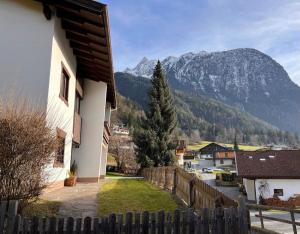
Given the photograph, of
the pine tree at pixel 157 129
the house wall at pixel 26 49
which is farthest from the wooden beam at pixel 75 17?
the pine tree at pixel 157 129

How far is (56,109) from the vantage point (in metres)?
12.5

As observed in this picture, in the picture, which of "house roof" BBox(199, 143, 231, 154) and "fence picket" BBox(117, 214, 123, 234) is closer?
"fence picket" BBox(117, 214, 123, 234)

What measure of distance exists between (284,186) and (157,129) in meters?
16.0

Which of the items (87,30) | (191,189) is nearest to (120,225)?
(191,189)

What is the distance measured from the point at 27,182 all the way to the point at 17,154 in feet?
2.31

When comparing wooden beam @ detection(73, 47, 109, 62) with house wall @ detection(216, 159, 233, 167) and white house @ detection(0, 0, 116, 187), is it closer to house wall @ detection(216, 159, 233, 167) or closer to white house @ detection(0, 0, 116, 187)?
white house @ detection(0, 0, 116, 187)

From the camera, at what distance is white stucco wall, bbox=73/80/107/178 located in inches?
762

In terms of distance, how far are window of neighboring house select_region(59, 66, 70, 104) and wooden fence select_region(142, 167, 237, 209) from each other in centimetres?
570

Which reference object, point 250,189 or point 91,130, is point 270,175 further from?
point 91,130

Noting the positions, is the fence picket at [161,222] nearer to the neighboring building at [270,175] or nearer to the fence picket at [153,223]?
the fence picket at [153,223]

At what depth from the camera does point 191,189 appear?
10859 mm

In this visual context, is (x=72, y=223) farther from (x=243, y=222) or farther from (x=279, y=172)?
(x=279, y=172)

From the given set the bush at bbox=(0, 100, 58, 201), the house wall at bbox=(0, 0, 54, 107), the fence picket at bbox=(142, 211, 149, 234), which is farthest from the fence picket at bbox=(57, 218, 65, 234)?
the house wall at bbox=(0, 0, 54, 107)

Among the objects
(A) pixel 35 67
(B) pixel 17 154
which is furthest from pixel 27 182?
(A) pixel 35 67
